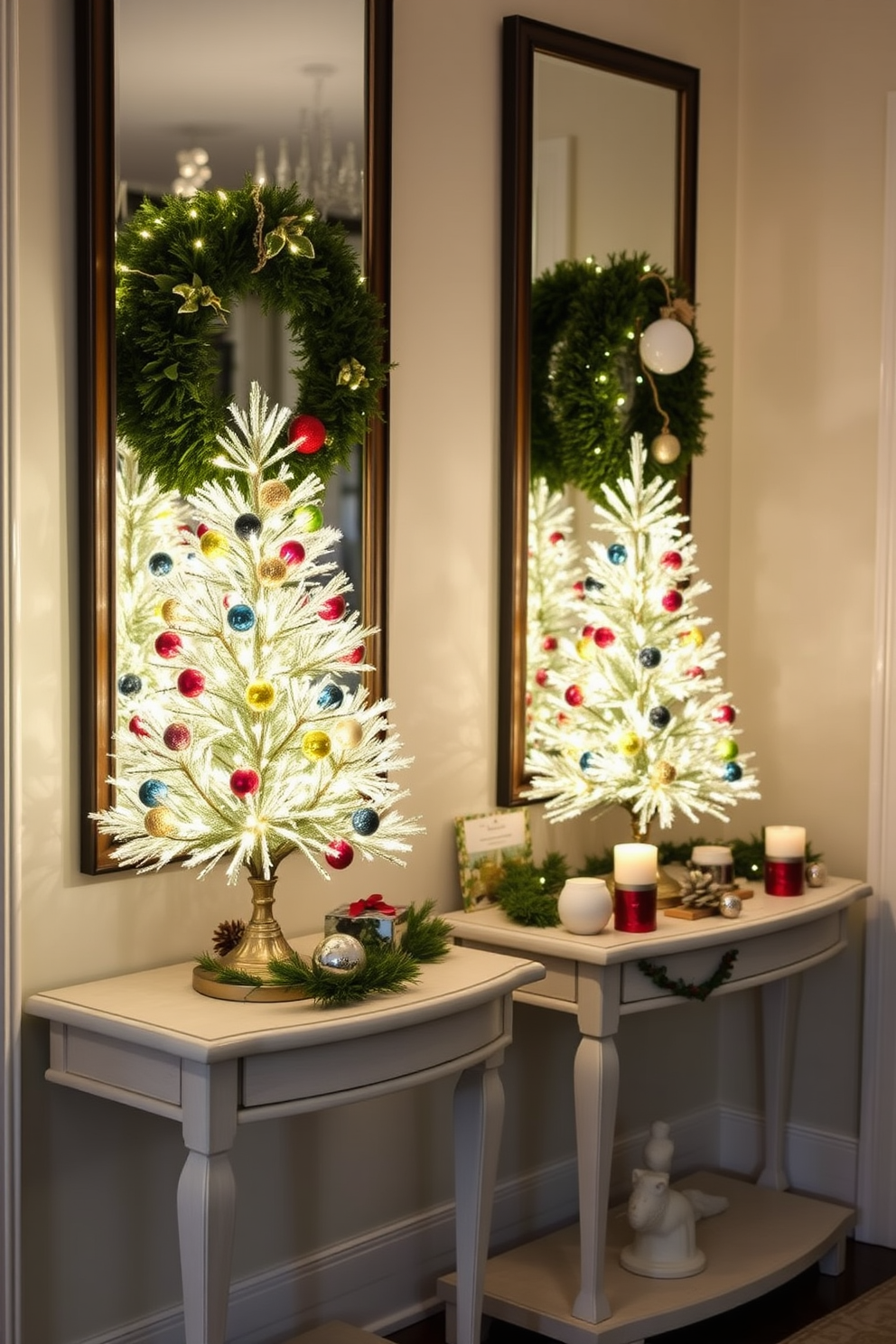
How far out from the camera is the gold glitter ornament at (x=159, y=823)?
2.39 m

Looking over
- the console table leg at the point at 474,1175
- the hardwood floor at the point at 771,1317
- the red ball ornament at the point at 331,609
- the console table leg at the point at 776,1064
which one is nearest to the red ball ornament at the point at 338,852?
the red ball ornament at the point at 331,609

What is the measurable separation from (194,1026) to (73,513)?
0.83m

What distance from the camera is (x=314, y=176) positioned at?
2844 mm

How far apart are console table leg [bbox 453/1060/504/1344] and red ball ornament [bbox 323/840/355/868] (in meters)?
0.48

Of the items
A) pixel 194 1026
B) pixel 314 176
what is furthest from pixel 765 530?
pixel 194 1026

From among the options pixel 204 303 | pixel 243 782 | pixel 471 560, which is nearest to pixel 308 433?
pixel 204 303

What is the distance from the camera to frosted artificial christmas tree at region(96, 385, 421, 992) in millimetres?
2445

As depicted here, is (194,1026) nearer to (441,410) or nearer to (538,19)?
(441,410)

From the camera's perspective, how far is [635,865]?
2.96 metres

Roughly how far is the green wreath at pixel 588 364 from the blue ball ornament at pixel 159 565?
1.00 metres

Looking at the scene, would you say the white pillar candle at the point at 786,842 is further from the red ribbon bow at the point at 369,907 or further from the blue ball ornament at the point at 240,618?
the blue ball ornament at the point at 240,618

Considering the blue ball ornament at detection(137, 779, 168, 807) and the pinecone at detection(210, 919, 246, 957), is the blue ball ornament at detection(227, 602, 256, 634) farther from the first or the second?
the pinecone at detection(210, 919, 246, 957)

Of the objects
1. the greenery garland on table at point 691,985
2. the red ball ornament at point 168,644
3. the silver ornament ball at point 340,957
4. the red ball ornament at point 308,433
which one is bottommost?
the greenery garland on table at point 691,985

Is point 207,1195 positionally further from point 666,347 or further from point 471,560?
point 666,347
